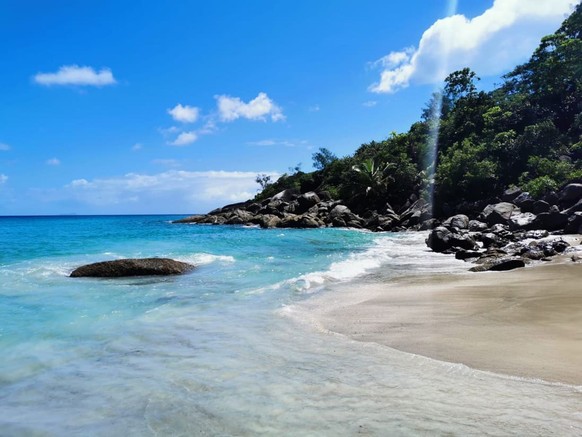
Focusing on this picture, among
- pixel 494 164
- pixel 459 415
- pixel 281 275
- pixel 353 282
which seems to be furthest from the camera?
pixel 494 164

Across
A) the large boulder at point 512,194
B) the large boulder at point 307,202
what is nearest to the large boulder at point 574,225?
the large boulder at point 512,194

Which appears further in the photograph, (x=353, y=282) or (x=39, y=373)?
(x=353, y=282)

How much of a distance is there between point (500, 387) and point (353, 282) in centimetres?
674

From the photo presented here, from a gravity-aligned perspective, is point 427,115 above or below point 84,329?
above

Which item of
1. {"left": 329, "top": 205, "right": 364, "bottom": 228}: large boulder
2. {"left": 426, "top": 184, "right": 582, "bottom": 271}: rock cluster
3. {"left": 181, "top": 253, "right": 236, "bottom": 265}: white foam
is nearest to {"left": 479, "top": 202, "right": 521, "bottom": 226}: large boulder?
{"left": 426, "top": 184, "right": 582, "bottom": 271}: rock cluster

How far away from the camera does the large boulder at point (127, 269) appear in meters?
11.7

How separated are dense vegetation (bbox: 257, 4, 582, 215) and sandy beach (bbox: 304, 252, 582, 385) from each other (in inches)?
804

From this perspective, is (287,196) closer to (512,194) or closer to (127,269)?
(512,194)

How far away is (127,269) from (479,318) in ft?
31.6

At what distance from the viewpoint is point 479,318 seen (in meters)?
6.30

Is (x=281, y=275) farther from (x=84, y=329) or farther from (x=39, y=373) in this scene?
(x=39, y=373)

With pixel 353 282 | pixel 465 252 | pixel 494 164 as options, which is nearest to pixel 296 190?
pixel 494 164

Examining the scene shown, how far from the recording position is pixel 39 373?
4.68 m

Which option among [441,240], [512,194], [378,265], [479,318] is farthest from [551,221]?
[479,318]
